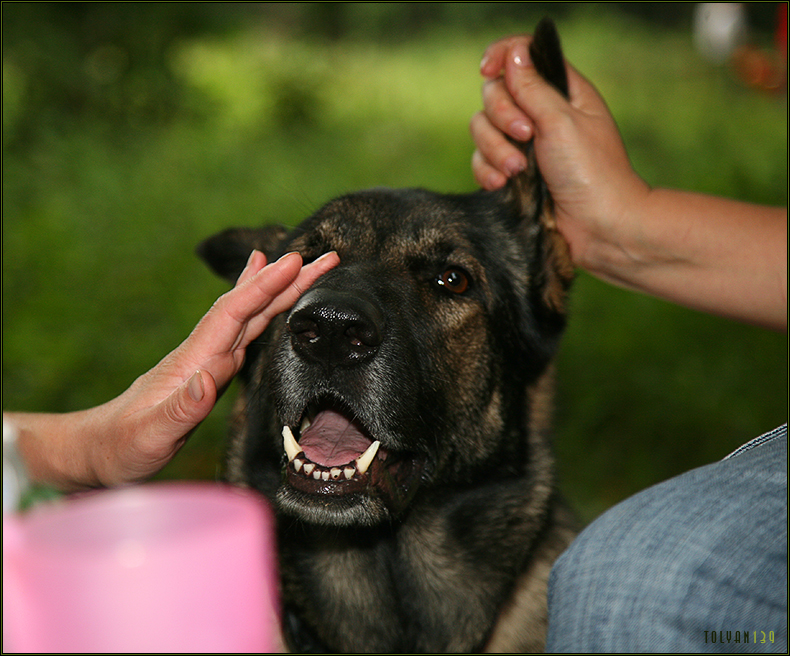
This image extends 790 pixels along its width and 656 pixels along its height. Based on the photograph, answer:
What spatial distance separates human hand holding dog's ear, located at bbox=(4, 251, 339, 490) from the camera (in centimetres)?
127

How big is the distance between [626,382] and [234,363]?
3825mm

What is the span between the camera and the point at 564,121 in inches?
88.2

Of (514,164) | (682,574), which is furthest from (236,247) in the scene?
(682,574)

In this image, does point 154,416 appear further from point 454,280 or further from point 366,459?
point 454,280

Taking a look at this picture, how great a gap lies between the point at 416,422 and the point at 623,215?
0.95m

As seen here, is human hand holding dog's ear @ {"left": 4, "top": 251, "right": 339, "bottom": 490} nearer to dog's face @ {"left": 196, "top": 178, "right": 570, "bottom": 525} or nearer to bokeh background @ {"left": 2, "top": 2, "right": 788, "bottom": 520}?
dog's face @ {"left": 196, "top": 178, "right": 570, "bottom": 525}

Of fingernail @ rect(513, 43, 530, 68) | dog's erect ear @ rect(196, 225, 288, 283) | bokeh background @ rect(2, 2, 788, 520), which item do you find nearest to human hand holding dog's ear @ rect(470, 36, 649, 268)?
fingernail @ rect(513, 43, 530, 68)

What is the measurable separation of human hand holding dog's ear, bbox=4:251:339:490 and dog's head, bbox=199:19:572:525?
0.35 metres

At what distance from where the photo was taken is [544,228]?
7.93 ft

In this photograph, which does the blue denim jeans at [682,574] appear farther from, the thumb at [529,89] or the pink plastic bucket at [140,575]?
the thumb at [529,89]

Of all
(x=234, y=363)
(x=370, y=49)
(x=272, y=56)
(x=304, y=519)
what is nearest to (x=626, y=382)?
(x=304, y=519)

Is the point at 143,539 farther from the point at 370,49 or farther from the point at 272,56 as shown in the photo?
the point at 370,49

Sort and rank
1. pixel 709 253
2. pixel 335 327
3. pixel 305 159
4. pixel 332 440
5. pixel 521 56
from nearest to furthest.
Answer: pixel 335 327 < pixel 332 440 < pixel 709 253 < pixel 521 56 < pixel 305 159

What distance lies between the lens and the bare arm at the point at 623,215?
2037 millimetres
